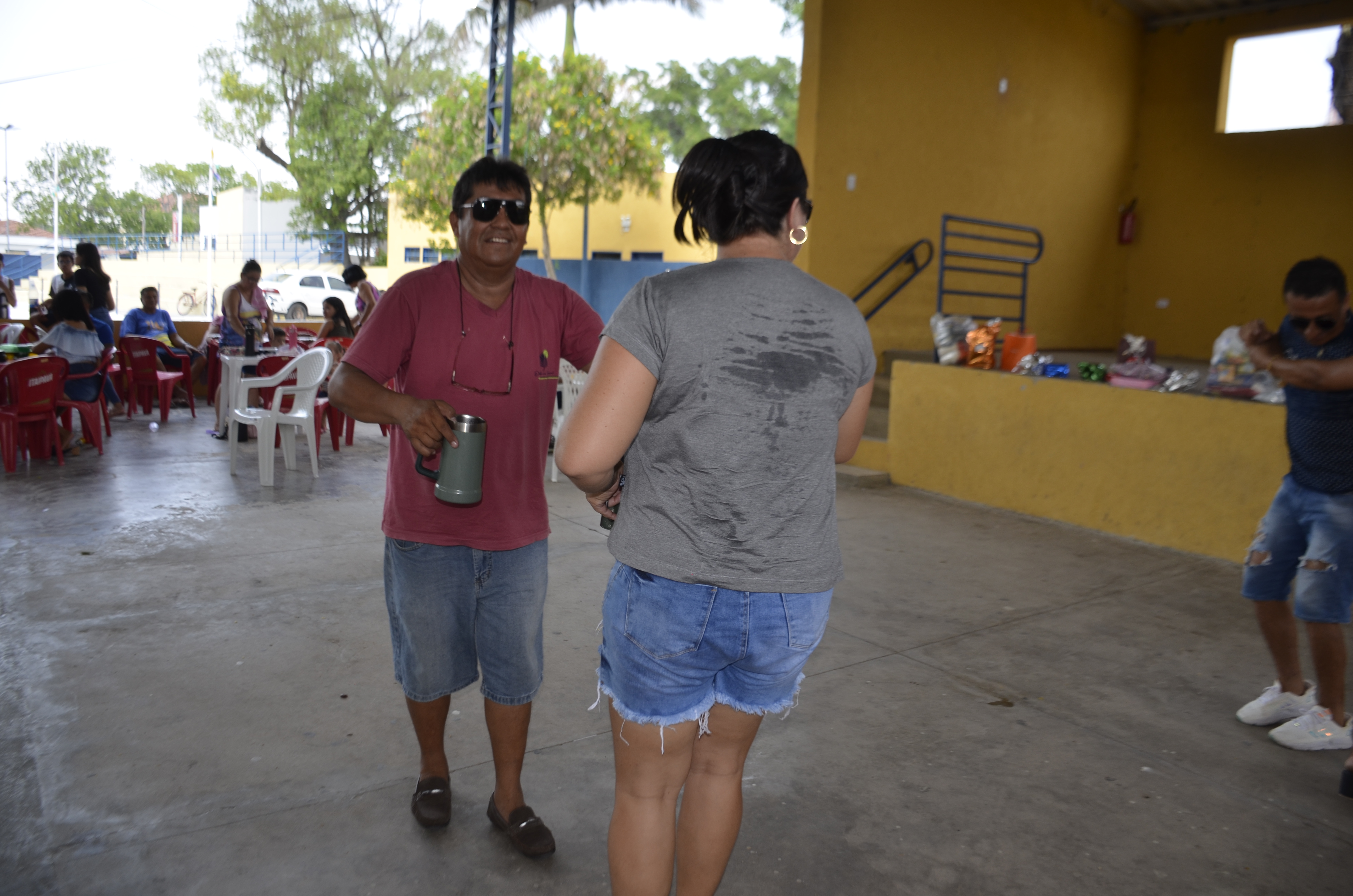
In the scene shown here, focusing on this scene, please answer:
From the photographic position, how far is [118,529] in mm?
5125

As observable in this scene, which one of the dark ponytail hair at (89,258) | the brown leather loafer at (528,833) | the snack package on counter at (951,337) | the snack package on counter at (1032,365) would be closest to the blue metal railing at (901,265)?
the snack package on counter at (951,337)

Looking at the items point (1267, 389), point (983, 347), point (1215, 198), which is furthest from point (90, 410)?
point (1215, 198)

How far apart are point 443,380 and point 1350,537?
8.92ft

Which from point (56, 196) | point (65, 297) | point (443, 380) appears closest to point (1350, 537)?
point (443, 380)

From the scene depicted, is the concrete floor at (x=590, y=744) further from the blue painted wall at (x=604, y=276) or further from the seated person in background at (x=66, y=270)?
the blue painted wall at (x=604, y=276)

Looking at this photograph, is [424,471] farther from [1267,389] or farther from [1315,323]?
[1267,389]

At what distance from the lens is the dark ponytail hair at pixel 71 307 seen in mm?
6965

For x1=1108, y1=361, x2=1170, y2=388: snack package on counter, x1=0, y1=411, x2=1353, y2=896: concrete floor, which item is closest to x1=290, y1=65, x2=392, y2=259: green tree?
x1=0, y1=411, x2=1353, y2=896: concrete floor

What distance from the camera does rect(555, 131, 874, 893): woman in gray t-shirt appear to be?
149 cm

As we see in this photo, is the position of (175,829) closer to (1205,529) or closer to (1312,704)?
(1312,704)

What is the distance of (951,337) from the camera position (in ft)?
23.4

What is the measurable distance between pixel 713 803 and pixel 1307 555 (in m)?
2.30

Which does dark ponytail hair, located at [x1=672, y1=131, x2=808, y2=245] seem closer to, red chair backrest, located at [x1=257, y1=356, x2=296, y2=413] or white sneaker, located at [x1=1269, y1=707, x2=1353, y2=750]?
white sneaker, located at [x1=1269, y1=707, x2=1353, y2=750]

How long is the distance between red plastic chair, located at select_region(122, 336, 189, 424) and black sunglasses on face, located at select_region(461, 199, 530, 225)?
7845mm
